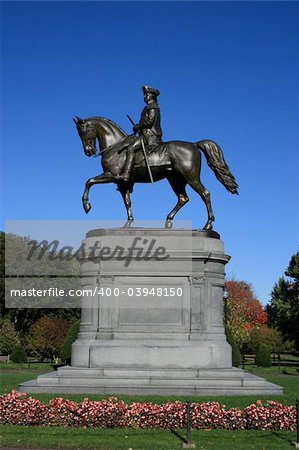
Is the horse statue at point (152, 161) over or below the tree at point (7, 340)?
over

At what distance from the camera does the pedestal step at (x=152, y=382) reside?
18.2 m

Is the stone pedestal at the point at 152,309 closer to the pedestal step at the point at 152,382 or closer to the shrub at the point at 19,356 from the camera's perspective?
the pedestal step at the point at 152,382

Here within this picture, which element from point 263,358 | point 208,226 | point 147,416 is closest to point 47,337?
point 263,358

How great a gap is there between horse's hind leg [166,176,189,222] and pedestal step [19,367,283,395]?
5974 mm

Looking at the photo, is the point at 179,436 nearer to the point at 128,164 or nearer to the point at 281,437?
the point at 281,437

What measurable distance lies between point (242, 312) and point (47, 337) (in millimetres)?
31667

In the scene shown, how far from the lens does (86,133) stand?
22062 mm

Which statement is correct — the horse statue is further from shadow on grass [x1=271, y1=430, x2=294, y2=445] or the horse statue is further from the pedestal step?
shadow on grass [x1=271, y1=430, x2=294, y2=445]

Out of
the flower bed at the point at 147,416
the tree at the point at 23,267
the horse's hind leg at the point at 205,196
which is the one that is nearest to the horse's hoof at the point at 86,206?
the horse's hind leg at the point at 205,196

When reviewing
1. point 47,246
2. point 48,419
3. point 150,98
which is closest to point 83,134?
point 150,98

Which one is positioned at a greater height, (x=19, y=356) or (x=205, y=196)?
(x=205, y=196)

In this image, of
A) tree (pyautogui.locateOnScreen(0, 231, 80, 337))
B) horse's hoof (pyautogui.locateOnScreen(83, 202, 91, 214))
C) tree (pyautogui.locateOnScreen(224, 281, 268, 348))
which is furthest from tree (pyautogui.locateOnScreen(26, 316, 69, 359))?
horse's hoof (pyautogui.locateOnScreen(83, 202, 91, 214))

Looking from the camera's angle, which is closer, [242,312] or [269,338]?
[269,338]

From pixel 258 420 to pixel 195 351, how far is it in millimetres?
5715
